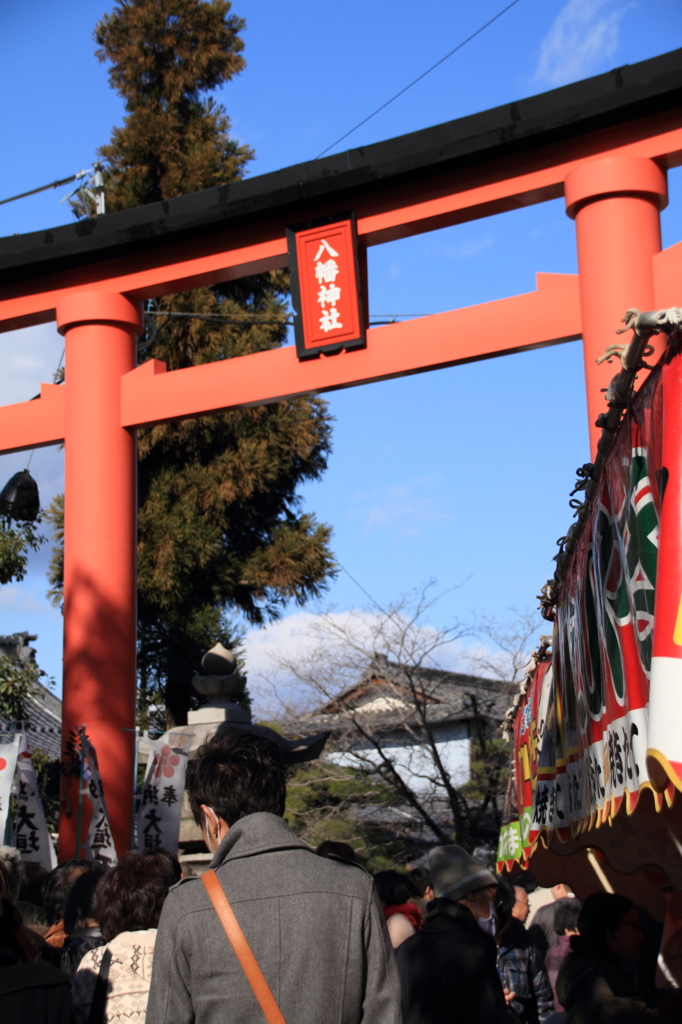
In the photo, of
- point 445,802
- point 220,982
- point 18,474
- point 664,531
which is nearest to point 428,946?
point 220,982

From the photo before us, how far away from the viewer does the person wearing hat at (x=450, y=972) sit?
2938 millimetres

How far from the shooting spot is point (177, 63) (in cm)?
1589

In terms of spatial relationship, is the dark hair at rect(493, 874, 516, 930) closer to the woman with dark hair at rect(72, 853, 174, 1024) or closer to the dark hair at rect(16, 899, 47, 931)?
the dark hair at rect(16, 899, 47, 931)

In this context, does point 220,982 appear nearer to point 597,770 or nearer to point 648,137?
point 597,770

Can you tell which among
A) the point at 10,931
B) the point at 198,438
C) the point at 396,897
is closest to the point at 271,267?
the point at 396,897

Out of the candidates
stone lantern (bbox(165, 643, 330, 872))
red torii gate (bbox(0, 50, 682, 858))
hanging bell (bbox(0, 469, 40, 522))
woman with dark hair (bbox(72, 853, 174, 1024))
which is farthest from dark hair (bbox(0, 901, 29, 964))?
hanging bell (bbox(0, 469, 40, 522))

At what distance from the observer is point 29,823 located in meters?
6.33

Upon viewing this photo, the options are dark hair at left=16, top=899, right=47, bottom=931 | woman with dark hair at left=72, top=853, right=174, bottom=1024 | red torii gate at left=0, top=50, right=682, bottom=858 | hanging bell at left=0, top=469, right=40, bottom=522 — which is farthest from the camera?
hanging bell at left=0, top=469, right=40, bottom=522

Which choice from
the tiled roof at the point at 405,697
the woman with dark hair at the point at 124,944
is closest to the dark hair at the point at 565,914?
the woman with dark hair at the point at 124,944

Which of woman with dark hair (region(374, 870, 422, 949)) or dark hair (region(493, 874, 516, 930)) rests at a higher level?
woman with dark hair (region(374, 870, 422, 949))

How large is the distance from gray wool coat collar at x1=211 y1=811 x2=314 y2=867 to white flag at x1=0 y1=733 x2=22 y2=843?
402 cm

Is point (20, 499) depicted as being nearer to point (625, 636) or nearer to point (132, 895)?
point (132, 895)

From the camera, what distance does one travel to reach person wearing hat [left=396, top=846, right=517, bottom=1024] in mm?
2938

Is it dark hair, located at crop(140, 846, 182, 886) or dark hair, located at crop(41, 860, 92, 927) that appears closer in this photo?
dark hair, located at crop(140, 846, 182, 886)
